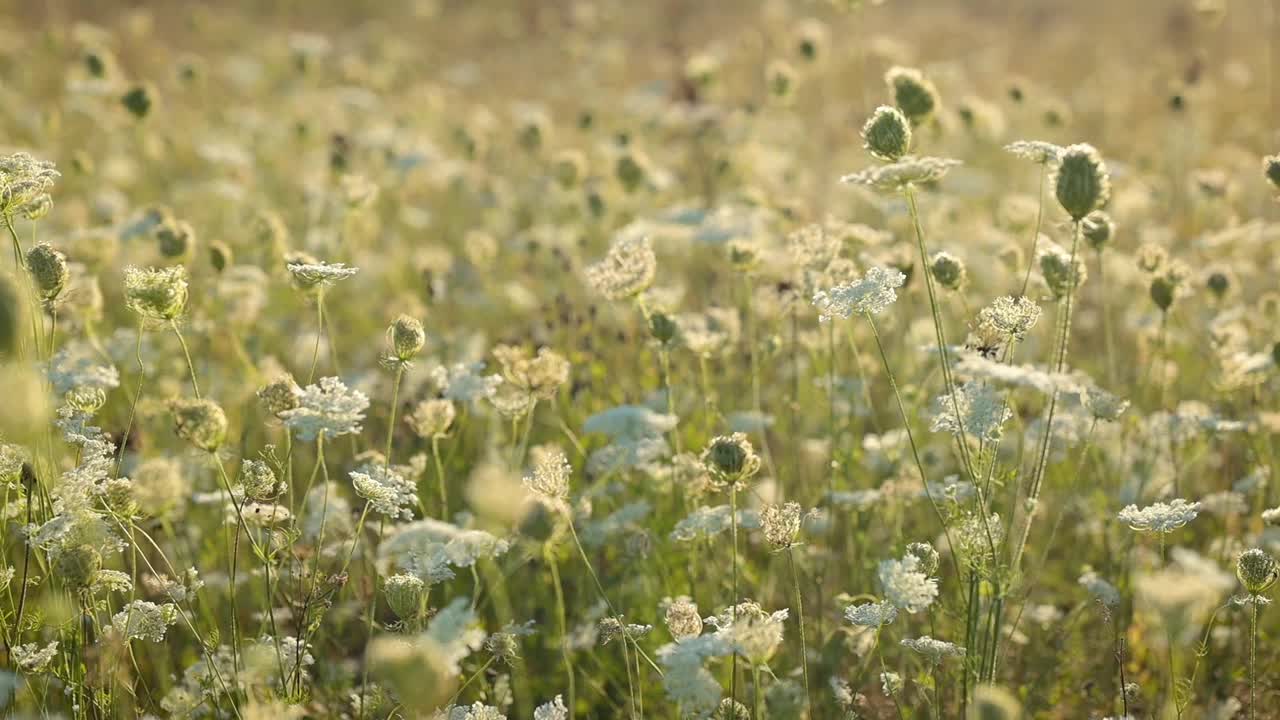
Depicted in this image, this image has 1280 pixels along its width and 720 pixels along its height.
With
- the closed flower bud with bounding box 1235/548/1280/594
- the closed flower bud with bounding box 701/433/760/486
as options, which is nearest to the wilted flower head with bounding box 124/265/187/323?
the closed flower bud with bounding box 701/433/760/486

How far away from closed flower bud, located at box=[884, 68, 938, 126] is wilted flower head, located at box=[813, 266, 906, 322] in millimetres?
727

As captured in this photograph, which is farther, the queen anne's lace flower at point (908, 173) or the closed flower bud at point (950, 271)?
the closed flower bud at point (950, 271)

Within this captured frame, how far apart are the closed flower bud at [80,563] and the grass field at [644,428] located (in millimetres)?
11

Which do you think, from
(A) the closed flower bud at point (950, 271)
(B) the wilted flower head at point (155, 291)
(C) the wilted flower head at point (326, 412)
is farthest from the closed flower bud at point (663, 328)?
(B) the wilted flower head at point (155, 291)

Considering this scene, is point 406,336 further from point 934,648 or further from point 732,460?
point 934,648

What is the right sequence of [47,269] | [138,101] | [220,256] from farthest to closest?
[138,101]
[220,256]
[47,269]

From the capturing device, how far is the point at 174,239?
334 cm

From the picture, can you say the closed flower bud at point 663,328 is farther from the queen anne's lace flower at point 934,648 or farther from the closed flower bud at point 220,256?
the closed flower bud at point 220,256

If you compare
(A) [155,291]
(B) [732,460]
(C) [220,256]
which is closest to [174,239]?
(C) [220,256]

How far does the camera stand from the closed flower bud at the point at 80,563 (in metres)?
2.07

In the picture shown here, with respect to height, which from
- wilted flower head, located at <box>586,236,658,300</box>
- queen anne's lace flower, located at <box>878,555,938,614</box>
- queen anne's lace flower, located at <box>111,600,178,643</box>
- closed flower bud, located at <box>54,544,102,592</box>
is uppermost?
wilted flower head, located at <box>586,236,658,300</box>

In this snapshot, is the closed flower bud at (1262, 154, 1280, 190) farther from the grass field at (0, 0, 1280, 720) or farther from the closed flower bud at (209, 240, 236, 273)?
the closed flower bud at (209, 240, 236, 273)

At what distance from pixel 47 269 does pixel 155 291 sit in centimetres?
30

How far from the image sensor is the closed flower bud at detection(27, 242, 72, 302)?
2.32 m
